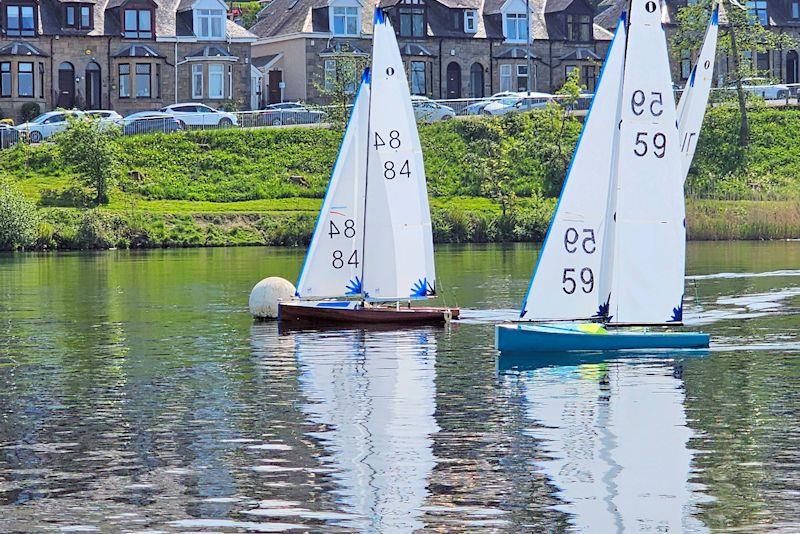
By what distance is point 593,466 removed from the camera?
2647 cm

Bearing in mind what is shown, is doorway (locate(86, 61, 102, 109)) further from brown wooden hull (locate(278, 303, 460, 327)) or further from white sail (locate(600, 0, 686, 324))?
white sail (locate(600, 0, 686, 324))

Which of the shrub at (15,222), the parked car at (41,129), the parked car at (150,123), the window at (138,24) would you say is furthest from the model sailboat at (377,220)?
the window at (138,24)

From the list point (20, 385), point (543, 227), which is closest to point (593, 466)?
point (20, 385)

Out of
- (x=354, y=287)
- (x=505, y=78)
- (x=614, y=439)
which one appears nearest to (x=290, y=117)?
(x=505, y=78)

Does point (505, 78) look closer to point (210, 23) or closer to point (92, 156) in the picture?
point (210, 23)

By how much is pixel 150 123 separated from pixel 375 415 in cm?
7874

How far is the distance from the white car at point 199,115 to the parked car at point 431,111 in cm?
1208

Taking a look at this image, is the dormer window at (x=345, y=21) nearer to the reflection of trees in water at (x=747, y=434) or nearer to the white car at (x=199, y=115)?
the white car at (x=199, y=115)

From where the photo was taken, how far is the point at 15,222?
283ft

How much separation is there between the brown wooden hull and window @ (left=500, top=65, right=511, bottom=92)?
81.0 m

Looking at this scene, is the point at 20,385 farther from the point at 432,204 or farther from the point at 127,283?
the point at 432,204

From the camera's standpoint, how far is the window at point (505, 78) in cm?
12762

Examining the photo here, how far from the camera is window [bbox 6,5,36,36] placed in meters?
114

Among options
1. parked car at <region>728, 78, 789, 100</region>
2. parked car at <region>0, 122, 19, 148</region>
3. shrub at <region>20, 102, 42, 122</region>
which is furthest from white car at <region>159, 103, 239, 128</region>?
parked car at <region>728, 78, 789, 100</region>
